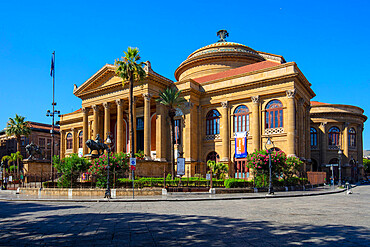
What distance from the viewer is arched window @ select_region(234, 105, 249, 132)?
145 feet

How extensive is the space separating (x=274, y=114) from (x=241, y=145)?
5650 mm

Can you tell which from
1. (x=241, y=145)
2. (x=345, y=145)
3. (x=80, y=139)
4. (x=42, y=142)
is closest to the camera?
(x=241, y=145)

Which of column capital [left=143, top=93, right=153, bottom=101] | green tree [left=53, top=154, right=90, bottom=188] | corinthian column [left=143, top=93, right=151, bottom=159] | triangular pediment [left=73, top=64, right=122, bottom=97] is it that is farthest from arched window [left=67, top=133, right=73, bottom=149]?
green tree [left=53, top=154, right=90, bottom=188]

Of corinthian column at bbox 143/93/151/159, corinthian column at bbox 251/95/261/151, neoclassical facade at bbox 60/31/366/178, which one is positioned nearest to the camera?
neoclassical facade at bbox 60/31/366/178

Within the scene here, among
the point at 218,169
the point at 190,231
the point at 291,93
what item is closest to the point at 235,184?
the point at 218,169

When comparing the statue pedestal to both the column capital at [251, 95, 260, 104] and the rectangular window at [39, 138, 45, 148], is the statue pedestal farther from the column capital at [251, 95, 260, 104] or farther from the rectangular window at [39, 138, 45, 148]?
the rectangular window at [39, 138, 45, 148]

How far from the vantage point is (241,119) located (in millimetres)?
44562

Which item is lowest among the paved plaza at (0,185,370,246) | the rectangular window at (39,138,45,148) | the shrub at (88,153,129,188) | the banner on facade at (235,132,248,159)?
the paved plaza at (0,185,370,246)

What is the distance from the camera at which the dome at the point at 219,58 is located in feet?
183

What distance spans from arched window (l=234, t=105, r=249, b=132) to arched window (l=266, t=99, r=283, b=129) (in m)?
2.86

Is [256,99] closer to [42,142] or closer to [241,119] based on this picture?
[241,119]

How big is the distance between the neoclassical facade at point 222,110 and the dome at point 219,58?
0.17m

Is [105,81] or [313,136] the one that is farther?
[313,136]

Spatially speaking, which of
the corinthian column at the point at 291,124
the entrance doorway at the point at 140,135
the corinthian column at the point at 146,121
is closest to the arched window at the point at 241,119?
the corinthian column at the point at 291,124
